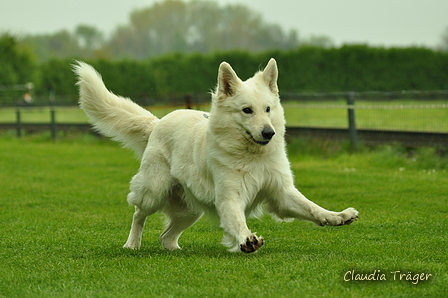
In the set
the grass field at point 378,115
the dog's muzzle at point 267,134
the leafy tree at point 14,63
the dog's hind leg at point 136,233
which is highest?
the leafy tree at point 14,63

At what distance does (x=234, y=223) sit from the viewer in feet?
18.4

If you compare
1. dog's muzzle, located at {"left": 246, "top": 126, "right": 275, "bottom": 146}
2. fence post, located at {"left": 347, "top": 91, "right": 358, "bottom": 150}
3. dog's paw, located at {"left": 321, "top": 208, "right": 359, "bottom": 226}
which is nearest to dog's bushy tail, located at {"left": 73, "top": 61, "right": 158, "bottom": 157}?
dog's muzzle, located at {"left": 246, "top": 126, "right": 275, "bottom": 146}

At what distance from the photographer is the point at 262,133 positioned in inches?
223

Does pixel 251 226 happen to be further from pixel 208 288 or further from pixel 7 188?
pixel 7 188

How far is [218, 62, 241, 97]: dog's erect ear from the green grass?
5.16ft

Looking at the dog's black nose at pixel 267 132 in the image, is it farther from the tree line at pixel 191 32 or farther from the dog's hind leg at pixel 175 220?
the tree line at pixel 191 32

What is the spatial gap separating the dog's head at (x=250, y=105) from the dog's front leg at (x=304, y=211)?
587 millimetres

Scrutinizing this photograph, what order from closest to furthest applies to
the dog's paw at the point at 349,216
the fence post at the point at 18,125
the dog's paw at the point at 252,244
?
the dog's paw at the point at 252,244, the dog's paw at the point at 349,216, the fence post at the point at 18,125

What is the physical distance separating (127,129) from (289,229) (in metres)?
→ 2.27

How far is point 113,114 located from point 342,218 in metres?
3.26

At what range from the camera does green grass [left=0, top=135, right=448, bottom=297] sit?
4.62 m

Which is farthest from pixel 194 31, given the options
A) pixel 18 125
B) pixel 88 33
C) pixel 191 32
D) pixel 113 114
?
pixel 113 114

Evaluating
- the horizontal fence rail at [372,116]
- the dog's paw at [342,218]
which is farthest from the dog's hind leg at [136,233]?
the horizontal fence rail at [372,116]

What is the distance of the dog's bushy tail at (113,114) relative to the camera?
7344 mm
